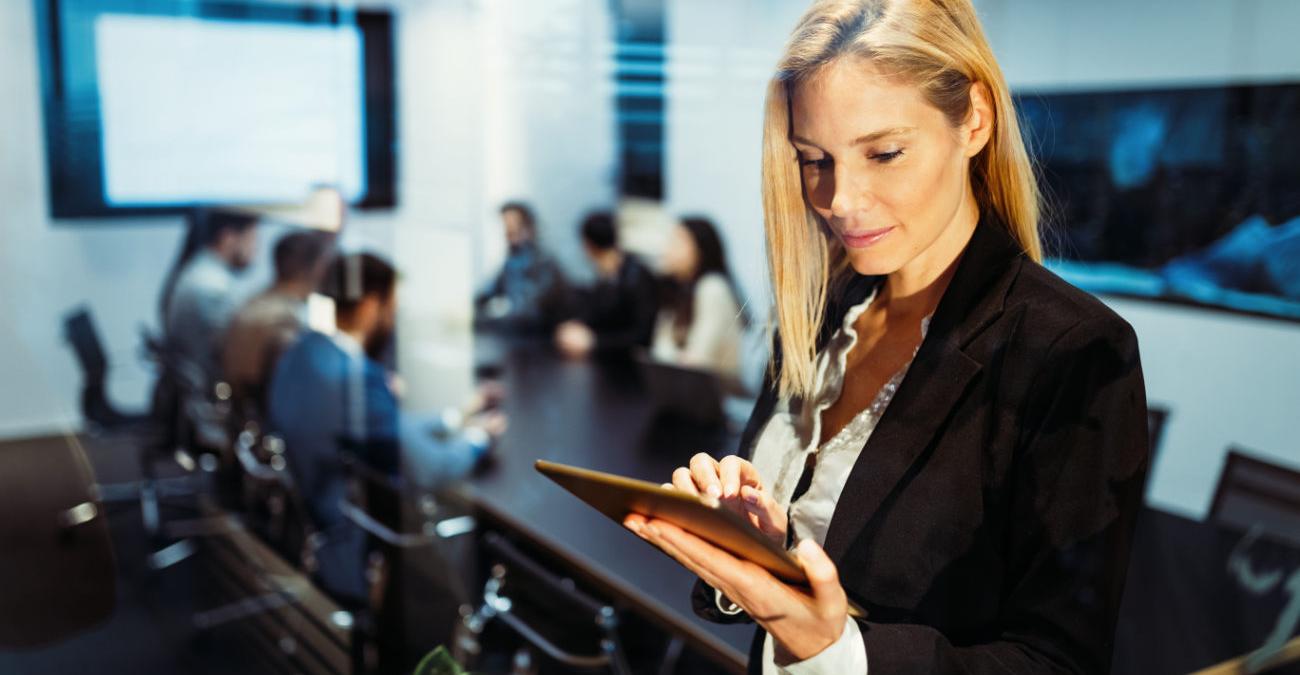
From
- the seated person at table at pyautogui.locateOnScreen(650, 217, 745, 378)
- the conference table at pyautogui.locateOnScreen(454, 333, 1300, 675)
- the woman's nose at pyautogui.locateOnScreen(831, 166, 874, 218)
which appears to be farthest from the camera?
the seated person at table at pyautogui.locateOnScreen(650, 217, 745, 378)

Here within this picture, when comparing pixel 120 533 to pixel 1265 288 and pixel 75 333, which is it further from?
pixel 1265 288

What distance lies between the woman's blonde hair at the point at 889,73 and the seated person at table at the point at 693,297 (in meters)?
2.06

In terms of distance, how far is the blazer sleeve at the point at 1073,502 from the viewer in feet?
2.19

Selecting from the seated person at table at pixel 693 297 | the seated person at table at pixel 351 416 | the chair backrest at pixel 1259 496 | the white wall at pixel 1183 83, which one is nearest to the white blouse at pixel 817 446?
the white wall at pixel 1183 83

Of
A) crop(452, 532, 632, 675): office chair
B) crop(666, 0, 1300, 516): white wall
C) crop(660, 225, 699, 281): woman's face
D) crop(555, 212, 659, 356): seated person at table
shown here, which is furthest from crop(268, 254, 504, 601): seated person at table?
crop(666, 0, 1300, 516): white wall

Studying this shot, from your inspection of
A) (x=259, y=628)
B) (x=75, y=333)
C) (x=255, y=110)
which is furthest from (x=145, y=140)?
(x=259, y=628)

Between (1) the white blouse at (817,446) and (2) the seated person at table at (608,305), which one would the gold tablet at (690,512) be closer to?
(1) the white blouse at (817,446)

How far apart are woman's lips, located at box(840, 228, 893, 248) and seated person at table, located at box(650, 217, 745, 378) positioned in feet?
7.01

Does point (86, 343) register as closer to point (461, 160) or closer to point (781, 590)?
point (461, 160)

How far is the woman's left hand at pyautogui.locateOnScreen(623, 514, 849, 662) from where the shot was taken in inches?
25.4

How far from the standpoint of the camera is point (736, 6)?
7.78ft

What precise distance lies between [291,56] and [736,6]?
158cm

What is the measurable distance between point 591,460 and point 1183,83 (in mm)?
1624

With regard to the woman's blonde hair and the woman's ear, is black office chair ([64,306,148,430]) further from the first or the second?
the woman's ear
